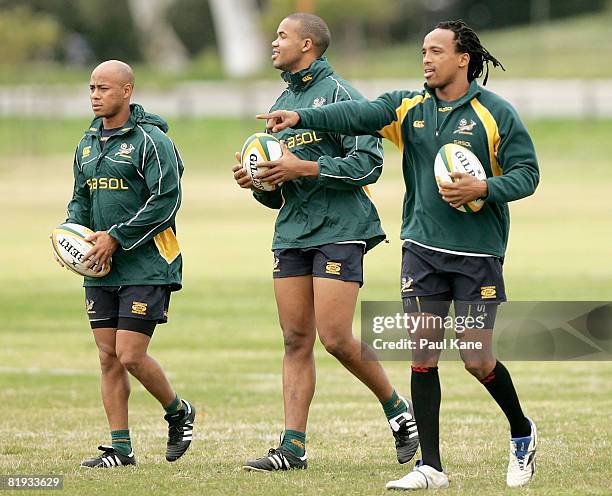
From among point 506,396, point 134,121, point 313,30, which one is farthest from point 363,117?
point 506,396

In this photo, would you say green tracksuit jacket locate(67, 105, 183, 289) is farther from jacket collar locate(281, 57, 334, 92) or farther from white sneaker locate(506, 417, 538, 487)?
white sneaker locate(506, 417, 538, 487)

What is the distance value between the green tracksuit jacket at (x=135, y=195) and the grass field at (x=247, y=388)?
3.56 feet

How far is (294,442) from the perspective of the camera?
774cm

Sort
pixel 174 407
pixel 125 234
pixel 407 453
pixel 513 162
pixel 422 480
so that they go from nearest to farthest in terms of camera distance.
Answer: pixel 422 480
pixel 513 162
pixel 125 234
pixel 407 453
pixel 174 407

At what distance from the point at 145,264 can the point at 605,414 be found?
11.7 ft

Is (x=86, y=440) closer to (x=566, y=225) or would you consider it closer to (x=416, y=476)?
(x=416, y=476)

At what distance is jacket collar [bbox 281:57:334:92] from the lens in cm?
800

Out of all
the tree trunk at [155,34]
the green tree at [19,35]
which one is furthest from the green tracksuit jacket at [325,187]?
the tree trunk at [155,34]

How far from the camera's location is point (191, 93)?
64250mm

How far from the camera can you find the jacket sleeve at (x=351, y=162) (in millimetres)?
7680

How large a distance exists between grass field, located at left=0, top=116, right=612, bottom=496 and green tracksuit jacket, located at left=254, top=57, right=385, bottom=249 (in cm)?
127

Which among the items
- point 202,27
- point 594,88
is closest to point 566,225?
point 594,88

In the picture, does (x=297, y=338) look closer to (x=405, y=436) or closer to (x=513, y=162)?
(x=405, y=436)

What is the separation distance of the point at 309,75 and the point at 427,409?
6.74 feet
